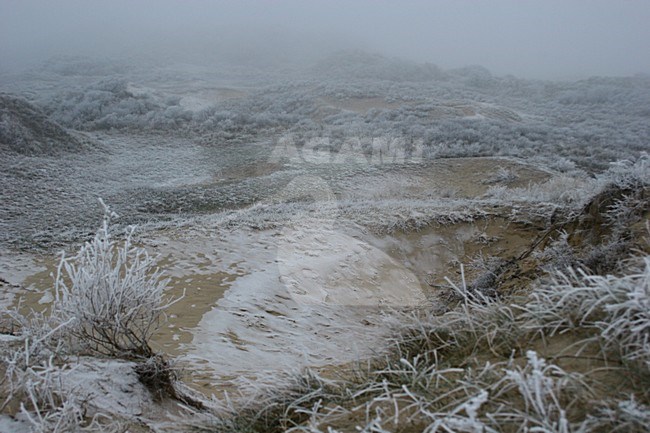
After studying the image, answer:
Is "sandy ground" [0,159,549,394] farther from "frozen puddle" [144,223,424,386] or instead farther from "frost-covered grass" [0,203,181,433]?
"frost-covered grass" [0,203,181,433]

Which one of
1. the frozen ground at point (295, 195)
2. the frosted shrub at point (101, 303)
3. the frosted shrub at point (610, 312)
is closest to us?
the frosted shrub at point (610, 312)

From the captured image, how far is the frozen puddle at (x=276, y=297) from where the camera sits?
4.30 meters

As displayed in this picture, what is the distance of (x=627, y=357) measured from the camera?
161 cm

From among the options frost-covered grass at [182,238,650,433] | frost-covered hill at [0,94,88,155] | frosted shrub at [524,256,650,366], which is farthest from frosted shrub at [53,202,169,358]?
frost-covered hill at [0,94,88,155]

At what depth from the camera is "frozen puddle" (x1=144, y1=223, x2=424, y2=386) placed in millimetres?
4297

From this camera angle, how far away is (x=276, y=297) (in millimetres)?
5891

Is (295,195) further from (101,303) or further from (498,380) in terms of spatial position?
(498,380)

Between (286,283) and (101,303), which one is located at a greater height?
(101,303)

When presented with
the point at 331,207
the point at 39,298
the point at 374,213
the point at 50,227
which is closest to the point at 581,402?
the point at 39,298

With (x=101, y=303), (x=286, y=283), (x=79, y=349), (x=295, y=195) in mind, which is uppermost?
(x=101, y=303)

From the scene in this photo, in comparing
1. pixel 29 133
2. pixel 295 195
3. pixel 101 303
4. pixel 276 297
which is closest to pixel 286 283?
pixel 276 297

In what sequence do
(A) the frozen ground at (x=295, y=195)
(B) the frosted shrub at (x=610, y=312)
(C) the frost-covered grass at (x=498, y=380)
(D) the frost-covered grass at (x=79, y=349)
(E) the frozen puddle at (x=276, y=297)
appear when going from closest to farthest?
(C) the frost-covered grass at (x=498, y=380) → (B) the frosted shrub at (x=610, y=312) → (D) the frost-covered grass at (x=79, y=349) → (E) the frozen puddle at (x=276, y=297) → (A) the frozen ground at (x=295, y=195)

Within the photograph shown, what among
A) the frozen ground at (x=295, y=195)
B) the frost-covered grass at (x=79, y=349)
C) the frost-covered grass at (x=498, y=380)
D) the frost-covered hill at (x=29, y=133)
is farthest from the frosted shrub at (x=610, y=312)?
the frost-covered hill at (x=29, y=133)

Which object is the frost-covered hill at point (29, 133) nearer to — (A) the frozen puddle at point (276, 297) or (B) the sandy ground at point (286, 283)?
(B) the sandy ground at point (286, 283)
